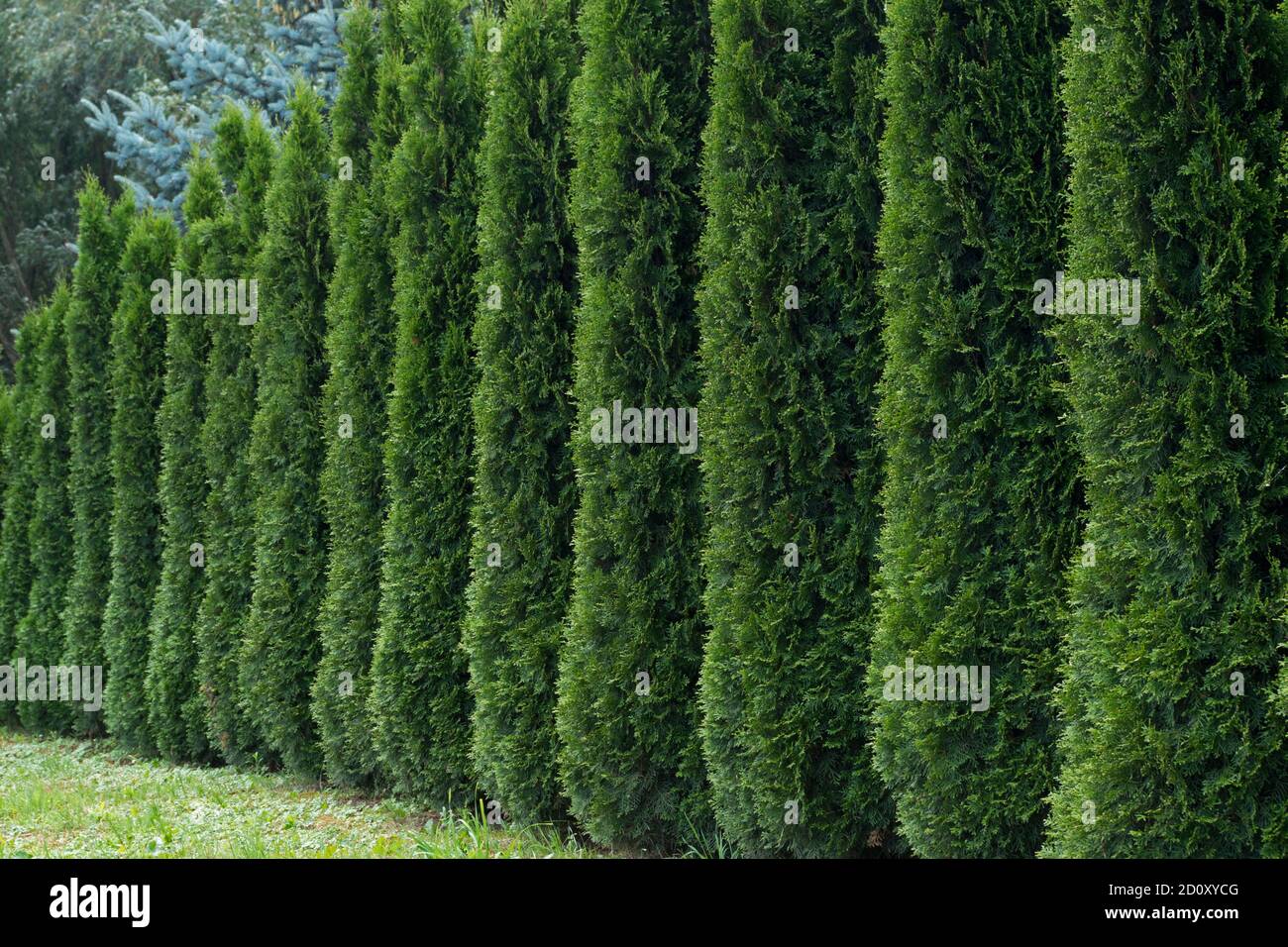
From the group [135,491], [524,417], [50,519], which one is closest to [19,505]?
[50,519]

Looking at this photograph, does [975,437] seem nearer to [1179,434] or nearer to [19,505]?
[1179,434]

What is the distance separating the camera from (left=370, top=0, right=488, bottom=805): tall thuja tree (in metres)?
7.92

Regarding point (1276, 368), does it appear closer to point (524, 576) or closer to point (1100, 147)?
point (1100, 147)

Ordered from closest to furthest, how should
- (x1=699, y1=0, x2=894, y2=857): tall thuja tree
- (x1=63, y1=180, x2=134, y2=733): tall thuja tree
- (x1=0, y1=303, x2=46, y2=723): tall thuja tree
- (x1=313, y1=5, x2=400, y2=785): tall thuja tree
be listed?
(x1=699, y1=0, x2=894, y2=857): tall thuja tree
(x1=313, y1=5, x2=400, y2=785): tall thuja tree
(x1=63, y1=180, x2=134, y2=733): tall thuja tree
(x1=0, y1=303, x2=46, y2=723): tall thuja tree

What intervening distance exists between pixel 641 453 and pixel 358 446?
2954 millimetres

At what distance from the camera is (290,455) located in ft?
31.3

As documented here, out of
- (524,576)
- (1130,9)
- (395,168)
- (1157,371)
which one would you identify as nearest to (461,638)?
(524,576)

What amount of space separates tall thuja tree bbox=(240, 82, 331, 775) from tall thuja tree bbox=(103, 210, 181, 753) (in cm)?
260

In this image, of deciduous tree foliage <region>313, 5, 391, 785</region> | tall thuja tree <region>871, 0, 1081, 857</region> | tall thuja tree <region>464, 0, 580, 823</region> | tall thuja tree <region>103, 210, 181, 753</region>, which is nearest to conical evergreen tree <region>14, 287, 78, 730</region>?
tall thuja tree <region>103, 210, 181, 753</region>

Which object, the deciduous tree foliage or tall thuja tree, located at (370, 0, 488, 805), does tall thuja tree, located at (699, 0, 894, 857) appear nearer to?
tall thuja tree, located at (370, 0, 488, 805)

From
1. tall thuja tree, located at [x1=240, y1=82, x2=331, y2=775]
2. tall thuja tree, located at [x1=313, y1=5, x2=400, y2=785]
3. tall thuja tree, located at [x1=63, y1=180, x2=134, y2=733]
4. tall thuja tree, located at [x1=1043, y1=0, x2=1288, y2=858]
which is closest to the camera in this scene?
tall thuja tree, located at [x1=1043, y1=0, x2=1288, y2=858]

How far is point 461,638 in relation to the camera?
25.3 ft
